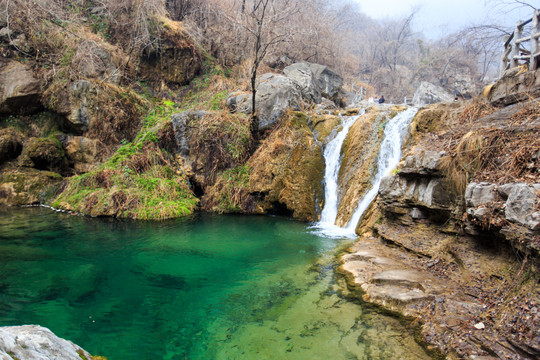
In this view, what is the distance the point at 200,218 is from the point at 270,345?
692 centimetres

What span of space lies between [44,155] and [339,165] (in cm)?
1115

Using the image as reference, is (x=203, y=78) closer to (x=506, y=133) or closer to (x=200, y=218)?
(x=200, y=218)

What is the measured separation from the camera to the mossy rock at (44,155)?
11.6 m

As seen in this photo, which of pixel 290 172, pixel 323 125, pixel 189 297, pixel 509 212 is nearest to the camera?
pixel 509 212

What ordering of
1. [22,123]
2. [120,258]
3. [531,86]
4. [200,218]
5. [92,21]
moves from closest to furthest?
[531,86]
[120,258]
[200,218]
[22,123]
[92,21]

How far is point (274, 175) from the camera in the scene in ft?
34.3

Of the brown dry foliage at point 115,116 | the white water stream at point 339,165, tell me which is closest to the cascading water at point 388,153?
the white water stream at point 339,165

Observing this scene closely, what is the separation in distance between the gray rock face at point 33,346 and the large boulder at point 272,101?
34.2 feet

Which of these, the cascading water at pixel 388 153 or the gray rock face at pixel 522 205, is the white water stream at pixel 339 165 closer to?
the cascading water at pixel 388 153

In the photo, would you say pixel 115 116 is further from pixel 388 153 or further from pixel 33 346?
pixel 33 346

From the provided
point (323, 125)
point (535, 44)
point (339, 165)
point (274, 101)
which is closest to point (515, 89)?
point (535, 44)

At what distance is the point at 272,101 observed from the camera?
11.9m

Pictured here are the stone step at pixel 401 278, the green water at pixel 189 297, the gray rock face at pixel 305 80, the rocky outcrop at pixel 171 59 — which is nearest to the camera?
the green water at pixel 189 297

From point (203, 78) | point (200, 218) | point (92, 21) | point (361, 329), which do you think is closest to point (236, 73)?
point (203, 78)
